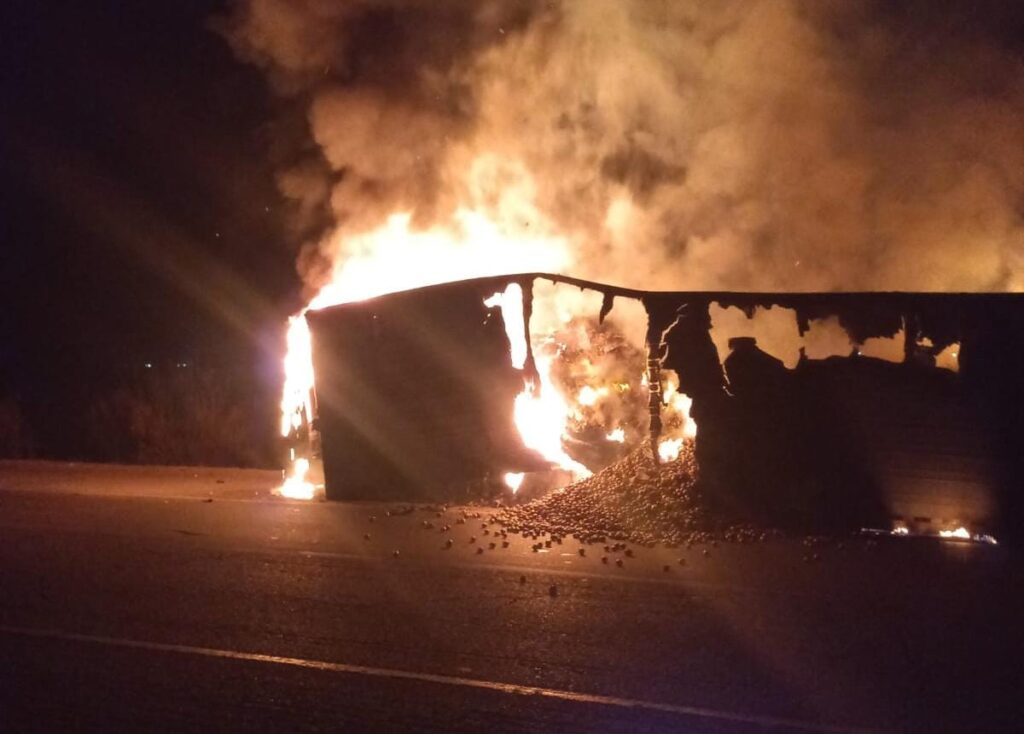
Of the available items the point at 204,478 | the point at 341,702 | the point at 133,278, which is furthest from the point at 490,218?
the point at 133,278

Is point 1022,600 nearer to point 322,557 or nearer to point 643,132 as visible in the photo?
point 322,557

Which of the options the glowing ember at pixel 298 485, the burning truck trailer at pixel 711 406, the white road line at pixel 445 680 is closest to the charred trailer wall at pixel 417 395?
the burning truck trailer at pixel 711 406

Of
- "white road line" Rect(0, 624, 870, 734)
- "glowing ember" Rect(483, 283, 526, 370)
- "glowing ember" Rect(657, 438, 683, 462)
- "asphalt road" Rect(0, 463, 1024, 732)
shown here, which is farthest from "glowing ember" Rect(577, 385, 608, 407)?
"white road line" Rect(0, 624, 870, 734)

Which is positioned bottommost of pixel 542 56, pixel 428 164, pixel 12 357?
pixel 12 357

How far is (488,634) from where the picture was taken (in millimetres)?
6730

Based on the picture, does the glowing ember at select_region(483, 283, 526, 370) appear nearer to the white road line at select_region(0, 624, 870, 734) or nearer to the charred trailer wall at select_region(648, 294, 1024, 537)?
the charred trailer wall at select_region(648, 294, 1024, 537)

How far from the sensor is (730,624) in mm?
6898

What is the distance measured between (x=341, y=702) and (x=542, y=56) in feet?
44.5

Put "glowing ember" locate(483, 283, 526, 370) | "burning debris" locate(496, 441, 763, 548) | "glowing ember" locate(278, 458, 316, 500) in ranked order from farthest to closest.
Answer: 1. "glowing ember" locate(278, 458, 316, 500)
2. "glowing ember" locate(483, 283, 526, 370)
3. "burning debris" locate(496, 441, 763, 548)

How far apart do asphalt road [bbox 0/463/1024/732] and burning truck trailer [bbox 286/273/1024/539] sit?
29.0 inches

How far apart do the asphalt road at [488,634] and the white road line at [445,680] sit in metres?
0.02

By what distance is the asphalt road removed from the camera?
5422 mm

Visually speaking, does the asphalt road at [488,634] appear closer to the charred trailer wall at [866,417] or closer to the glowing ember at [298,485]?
the charred trailer wall at [866,417]

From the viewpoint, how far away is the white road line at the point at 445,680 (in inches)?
207
